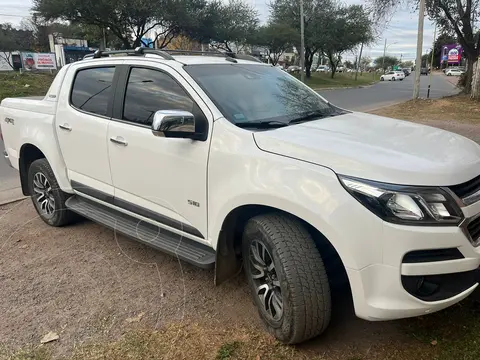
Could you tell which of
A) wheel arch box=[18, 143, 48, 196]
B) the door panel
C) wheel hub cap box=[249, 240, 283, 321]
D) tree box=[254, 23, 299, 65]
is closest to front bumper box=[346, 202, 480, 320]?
wheel hub cap box=[249, 240, 283, 321]

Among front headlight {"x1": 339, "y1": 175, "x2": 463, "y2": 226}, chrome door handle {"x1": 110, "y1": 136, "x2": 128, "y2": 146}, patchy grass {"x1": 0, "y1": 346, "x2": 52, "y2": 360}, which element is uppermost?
chrome door handle {"x1": 110, "y1": 136, "x2": 128, "y2": 146}

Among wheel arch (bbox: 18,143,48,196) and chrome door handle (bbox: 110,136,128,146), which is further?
wheel arch (bbox: 18,143,48,196)

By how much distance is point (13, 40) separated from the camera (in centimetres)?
5456

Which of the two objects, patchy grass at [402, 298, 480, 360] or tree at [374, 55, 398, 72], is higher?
tree at [374, 55, 398, 72]

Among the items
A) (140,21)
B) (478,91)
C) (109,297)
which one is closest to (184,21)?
(140,21)

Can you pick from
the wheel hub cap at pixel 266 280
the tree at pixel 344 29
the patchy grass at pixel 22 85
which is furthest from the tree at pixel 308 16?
the wheel hub cap at pixel 266 280

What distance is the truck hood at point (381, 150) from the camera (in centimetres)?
237

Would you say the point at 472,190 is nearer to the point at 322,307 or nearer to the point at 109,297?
the point at 322,307

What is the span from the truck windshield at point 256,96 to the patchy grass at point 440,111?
1192 cm

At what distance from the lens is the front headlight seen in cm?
230

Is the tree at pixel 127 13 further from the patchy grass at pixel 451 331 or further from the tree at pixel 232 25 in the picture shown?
the patchy grass at pixel 451 331

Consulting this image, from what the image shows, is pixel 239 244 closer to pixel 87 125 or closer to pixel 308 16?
pixel 87 125

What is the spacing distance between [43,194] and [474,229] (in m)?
4.33

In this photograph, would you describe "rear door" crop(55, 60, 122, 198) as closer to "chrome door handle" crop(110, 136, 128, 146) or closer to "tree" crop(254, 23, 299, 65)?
"chrome door handle" crop(110, 136, 128, 146)
